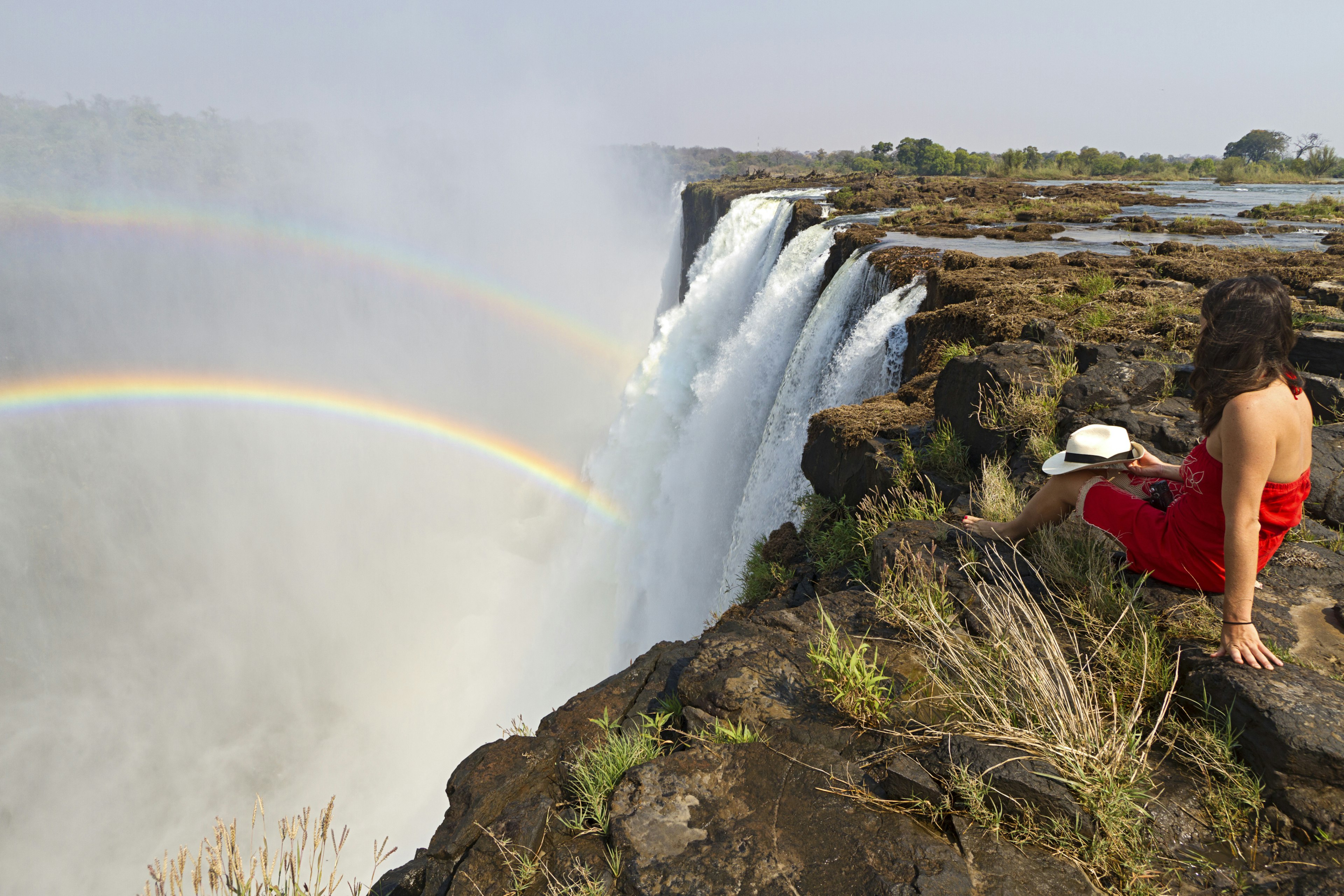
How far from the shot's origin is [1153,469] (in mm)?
3121

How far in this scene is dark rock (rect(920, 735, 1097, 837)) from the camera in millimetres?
1901

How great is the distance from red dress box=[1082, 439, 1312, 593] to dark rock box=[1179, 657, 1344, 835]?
1.24 ft

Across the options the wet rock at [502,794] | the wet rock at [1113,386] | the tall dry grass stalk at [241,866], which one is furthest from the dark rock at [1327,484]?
the tall dry grass stalk at [241,866]

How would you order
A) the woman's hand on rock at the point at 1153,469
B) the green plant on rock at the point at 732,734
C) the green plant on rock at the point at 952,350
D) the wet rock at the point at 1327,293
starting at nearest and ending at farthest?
the green plant on rock at the point at 732,734 < the woman's hand on rock at the point at 1153,469 < the green plant on rock at the point at 952,350 < the wet rock at the point at 1327,293

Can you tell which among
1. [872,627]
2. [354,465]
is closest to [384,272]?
[354,465]

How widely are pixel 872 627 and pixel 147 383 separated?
159ft

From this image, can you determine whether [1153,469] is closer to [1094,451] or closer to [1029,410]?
[1094,451]

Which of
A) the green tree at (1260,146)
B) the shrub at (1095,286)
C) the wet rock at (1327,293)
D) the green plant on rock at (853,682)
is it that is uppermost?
the green tree at (1260,146)

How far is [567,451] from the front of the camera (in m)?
30.3

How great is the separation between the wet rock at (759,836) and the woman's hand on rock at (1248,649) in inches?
47.4

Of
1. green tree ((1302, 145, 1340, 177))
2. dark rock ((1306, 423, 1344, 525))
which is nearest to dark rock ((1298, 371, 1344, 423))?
dark rock ((1306, 423, 1344, 525))

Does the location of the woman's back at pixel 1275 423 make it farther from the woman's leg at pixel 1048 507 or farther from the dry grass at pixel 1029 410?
the dry grass at pixel 1029 410

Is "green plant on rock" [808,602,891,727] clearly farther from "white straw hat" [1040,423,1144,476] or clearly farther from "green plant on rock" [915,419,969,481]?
"green plant on rock" [915,419,969,481]

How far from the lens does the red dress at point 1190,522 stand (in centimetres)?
247
